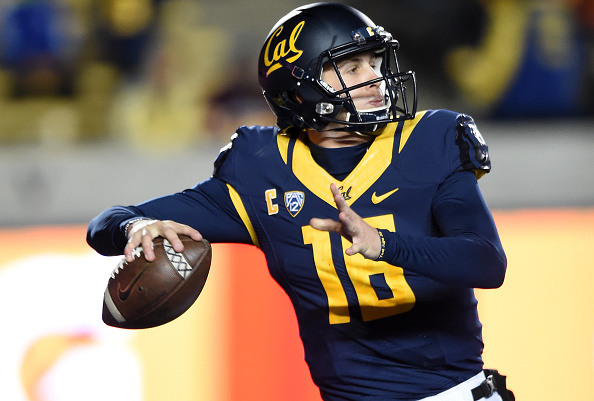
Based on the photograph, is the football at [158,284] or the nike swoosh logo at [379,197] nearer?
the football at [158,284]

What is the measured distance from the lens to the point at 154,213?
7.26ft

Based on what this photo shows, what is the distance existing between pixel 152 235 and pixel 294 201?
38cm

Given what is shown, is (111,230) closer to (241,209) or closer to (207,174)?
(241,209)

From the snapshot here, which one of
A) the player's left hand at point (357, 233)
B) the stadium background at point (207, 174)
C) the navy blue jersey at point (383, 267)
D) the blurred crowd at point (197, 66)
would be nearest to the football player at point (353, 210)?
the navy blue jersey at point (383, 267)

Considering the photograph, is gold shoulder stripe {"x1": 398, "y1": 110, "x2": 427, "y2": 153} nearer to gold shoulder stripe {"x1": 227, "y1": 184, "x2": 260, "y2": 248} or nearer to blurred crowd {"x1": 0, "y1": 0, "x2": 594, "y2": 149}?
gold shoulder stripe {"x1": 227, "y1": 184, "x2": 260, "y2": 248}

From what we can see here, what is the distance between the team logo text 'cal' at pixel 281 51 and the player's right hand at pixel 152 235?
21.8 inches

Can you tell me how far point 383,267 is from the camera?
202 cm

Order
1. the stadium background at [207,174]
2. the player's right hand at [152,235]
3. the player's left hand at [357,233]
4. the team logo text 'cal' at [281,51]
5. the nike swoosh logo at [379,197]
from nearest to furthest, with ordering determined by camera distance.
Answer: the player's left hand at [357,233] → the player's right hand at [152,235] → the nike swoosh logo at [379,197] → the team logo text 'cal' at [281,51] → the stadium background at [207,174]

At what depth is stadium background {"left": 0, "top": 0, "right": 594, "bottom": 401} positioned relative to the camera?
322 cm

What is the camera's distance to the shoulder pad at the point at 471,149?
1.99 metres

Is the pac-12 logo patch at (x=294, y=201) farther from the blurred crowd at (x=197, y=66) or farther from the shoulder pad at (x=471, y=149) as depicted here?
the blurred crowd at (x=197, y=66)

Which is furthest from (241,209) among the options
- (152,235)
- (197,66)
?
(197,66)

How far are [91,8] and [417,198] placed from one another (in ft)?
15.4

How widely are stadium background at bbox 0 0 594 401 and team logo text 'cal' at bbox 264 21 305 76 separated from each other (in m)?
1.37
